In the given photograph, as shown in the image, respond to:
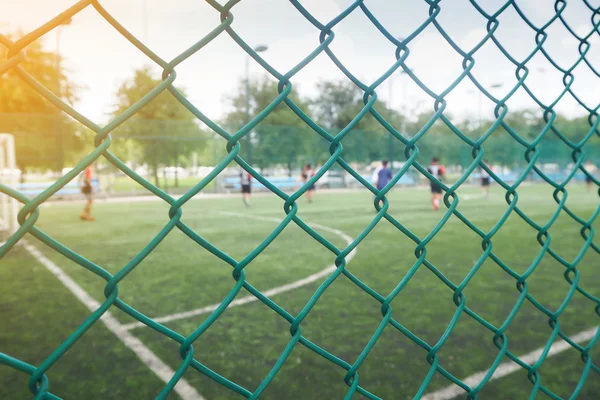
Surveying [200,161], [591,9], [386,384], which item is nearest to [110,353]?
[386,384]

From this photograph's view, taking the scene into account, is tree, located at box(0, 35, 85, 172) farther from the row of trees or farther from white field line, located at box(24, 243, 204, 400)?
white field line, located at box(24, 243, 204, 400)

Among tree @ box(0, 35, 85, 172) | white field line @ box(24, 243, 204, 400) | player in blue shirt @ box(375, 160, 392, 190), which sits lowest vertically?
tree @ box(0, 35, 85, 172)

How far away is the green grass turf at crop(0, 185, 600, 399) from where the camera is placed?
314 centimetres

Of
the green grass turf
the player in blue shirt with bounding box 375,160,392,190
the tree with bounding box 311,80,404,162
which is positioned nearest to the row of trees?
the player in blue shirt with bounding box 375,160,392,190

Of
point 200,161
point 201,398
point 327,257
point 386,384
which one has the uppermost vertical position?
point 386,384

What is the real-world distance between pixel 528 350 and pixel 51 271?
6.64 metres

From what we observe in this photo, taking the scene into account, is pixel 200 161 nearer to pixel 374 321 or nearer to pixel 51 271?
pixel 51 271

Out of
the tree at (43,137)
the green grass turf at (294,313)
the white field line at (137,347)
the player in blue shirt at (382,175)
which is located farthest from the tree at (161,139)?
the white field line at (137,347)

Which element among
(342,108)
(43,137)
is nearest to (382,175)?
(43,137)

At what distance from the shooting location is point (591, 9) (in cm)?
184

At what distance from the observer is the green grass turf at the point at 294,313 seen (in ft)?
10.3

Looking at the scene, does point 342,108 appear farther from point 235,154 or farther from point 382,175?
point 235,154

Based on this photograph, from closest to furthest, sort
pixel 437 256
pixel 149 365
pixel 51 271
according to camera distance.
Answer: pixel 149 365 → pixel 51 271 → pixel 437 256

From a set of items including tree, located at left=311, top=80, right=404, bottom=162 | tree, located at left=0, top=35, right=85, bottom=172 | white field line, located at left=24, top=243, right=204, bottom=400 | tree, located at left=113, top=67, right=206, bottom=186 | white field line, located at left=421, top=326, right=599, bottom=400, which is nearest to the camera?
white field line, located at left=421, top=326, right=599, bottom=400
